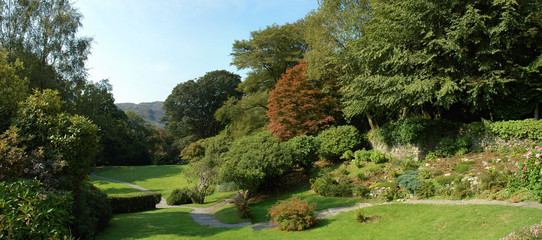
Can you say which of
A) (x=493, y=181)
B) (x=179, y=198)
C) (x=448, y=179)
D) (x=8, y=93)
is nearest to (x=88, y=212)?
(x=8, y=93)

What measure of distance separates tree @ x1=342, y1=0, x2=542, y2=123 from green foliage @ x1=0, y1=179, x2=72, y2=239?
48.5 feet

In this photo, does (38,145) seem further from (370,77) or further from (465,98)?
(465,98)

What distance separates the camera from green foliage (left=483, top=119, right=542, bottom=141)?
12.5 meters

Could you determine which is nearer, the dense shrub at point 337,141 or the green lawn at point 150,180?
the dense shrub at point 337,141

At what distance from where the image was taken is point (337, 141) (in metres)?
19.5

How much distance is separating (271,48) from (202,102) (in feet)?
83.1

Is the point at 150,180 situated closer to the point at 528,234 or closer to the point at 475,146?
the point at 475,146

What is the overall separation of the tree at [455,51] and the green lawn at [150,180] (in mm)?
14796

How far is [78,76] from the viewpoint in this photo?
19922 mm

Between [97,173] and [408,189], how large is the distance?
38.0 meters

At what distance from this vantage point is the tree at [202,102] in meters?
49.8

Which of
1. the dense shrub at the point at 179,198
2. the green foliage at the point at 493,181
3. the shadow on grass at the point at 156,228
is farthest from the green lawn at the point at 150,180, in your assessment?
the green foliage at the point at 493,181

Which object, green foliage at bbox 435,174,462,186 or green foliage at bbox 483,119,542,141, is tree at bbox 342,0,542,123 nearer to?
green foliage at bbox 483,119,542,141

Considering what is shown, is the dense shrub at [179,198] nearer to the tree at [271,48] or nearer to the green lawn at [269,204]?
the green lawn at [269,204]
